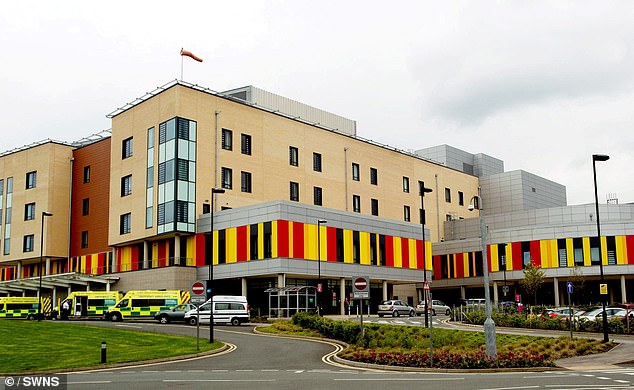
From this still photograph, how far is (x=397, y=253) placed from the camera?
76688mm

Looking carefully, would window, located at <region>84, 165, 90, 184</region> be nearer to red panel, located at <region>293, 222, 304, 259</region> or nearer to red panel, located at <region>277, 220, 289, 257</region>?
red panel, located at <region>277, 220, 289, 257</region>

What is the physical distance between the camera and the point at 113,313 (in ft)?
193

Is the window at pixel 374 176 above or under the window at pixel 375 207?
above

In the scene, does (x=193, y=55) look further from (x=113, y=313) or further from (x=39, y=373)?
(x=39, y=373)

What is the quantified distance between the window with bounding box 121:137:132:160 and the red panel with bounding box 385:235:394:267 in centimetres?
2803

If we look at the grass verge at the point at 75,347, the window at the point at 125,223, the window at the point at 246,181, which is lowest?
the grass verge at the point at 75,347

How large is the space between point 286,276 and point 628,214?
51.9 meters

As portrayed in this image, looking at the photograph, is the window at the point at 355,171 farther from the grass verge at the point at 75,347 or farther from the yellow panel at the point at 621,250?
the grass verge at the point at 75,347

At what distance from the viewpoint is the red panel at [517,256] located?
82.8m

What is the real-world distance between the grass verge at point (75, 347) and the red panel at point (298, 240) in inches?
979

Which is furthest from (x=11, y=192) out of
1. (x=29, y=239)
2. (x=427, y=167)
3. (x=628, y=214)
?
(x=628, y=214)

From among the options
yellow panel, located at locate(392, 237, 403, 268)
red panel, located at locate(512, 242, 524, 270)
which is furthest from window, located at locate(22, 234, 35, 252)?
red panel, located at locate(512, 242, 524, 270)

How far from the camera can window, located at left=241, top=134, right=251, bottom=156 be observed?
71.5m

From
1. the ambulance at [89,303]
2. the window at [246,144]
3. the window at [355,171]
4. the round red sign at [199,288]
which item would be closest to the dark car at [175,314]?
the ambulance at [89,303]
